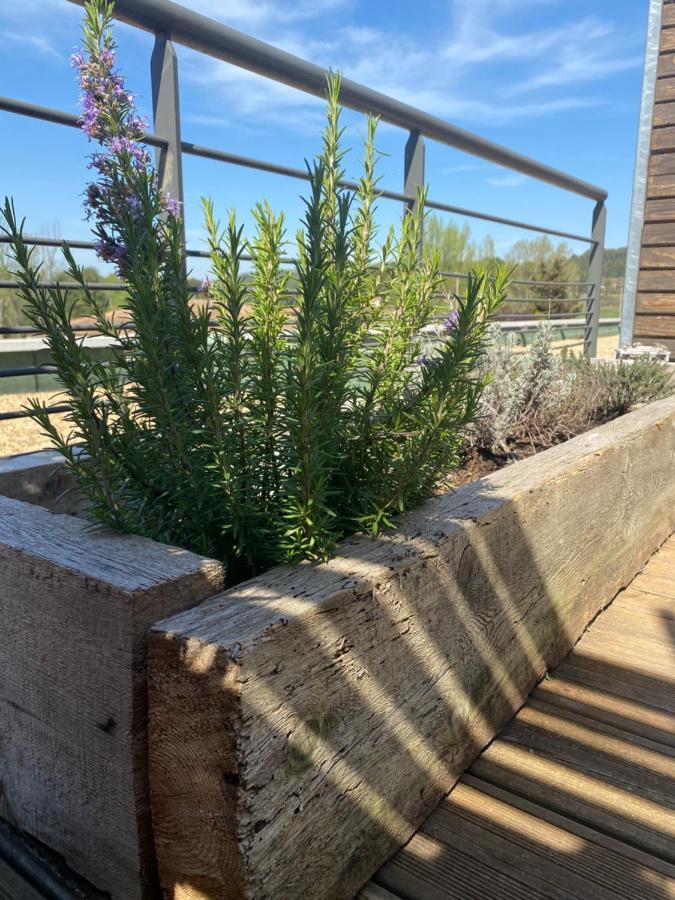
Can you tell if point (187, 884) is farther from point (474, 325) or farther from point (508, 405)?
point (508, 405)

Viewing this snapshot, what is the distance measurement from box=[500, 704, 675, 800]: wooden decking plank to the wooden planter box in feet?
0.58

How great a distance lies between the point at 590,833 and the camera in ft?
4.57

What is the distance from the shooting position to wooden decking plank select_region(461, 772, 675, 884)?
1312 millimetres

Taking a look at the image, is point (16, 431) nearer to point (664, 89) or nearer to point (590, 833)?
point (664, 89)

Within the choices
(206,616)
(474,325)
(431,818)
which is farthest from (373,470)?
(431,818)

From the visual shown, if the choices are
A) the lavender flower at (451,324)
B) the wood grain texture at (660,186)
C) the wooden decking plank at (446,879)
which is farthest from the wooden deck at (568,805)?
the wood grain texture at (660,186)

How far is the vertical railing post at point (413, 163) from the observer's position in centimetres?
328

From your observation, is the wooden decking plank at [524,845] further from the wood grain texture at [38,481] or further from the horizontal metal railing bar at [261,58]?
the horizontal metal railing bar at [261,58]

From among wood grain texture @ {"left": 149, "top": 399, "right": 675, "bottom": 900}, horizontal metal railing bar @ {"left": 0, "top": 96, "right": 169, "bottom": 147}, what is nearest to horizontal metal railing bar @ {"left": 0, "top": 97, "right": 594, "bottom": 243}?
horizontal metal railing bar @ {"left": 0, "top": 96, "right": 169, "bottom": 147}

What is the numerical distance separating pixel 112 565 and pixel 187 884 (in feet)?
1.67

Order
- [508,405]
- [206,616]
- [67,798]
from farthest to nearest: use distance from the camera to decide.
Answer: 1. [508,405]
2. [67,798]
3. [206,616]

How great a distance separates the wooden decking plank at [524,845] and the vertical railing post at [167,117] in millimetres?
1936

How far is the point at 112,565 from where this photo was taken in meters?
1.12

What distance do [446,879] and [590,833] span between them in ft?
1.13
